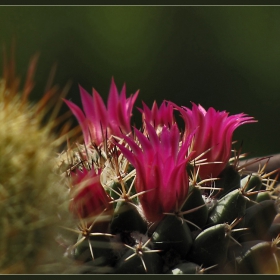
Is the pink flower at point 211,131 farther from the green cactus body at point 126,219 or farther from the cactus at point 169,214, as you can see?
the green cactus body at point 126,219

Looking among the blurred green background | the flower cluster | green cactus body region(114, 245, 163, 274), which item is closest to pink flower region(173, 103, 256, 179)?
the flower cluster

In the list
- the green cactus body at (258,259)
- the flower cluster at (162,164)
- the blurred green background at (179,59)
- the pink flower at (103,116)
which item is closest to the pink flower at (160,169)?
the flower cluster at (162,164)

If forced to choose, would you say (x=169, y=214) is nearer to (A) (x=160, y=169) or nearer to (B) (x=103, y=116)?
(A) (x=160, y=169)

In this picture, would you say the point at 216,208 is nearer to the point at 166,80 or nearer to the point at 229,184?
the point at 229,184

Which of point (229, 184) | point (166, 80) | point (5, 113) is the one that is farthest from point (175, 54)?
point (5, 113)

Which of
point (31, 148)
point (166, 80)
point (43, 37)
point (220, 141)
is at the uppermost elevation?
point (31, 148)

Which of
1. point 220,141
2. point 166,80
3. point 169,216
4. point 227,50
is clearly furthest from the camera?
point 227,50

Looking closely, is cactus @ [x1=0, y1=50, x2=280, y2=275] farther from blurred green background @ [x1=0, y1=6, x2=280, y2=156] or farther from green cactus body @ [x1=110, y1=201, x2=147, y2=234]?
blurred green background @ [x1=0, y1=6, x2=280, y2=156]
